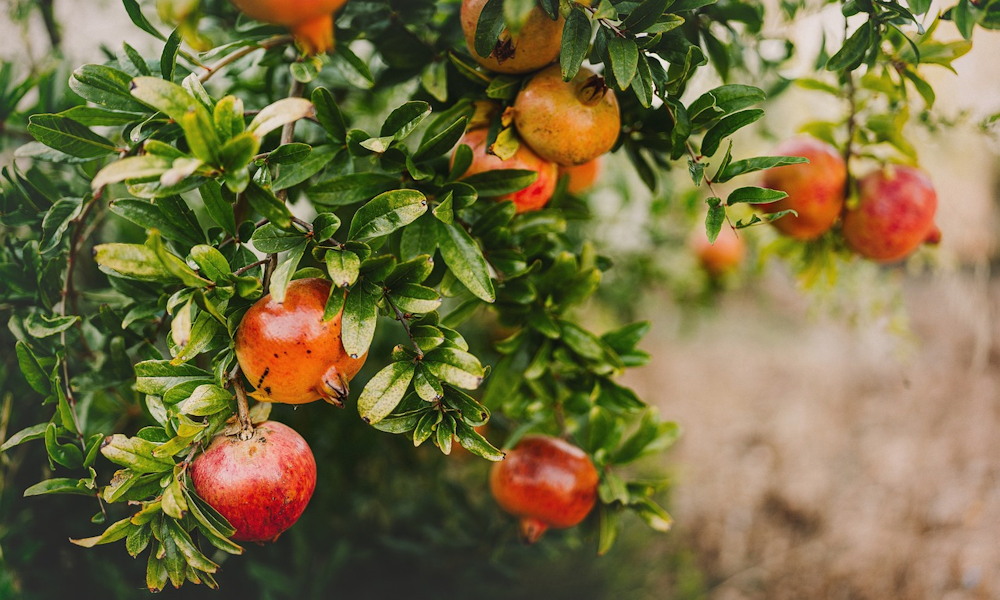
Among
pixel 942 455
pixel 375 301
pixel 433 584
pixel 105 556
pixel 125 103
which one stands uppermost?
pixel 125 103

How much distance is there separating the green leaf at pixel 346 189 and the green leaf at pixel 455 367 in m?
0.16

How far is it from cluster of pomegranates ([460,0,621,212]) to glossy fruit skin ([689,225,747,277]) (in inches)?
43.8

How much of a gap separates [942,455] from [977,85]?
1299 millimetres

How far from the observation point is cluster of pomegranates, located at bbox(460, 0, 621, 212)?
0.57 m

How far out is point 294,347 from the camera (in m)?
0.50

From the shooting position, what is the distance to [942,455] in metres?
2.26

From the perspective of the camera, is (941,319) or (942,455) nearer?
(942,455)

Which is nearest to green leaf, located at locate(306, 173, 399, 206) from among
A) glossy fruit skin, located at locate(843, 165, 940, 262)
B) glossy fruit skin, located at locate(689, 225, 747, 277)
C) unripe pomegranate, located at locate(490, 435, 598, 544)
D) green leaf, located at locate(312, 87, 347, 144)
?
green leaf, located at locate(312, 87, 347, 144)

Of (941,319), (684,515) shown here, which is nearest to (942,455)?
(941,319)

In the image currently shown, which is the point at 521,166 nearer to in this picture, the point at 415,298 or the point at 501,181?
the point at 501,181

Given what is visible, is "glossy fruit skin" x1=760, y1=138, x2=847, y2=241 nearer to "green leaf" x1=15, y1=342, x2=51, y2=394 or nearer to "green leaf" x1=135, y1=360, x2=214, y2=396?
"green leaf" x1=135, y1=360, x2=214, y2=396

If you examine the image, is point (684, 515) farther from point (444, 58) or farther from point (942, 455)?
point (444, 58)

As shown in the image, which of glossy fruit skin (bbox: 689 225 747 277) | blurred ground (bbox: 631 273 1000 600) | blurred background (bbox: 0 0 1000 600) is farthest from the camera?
blurred ground (bbox: 631 273 1000 600)

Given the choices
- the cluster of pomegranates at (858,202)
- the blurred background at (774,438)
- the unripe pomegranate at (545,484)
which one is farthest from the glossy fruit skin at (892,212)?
the unripe pomegranate at (545,484)
